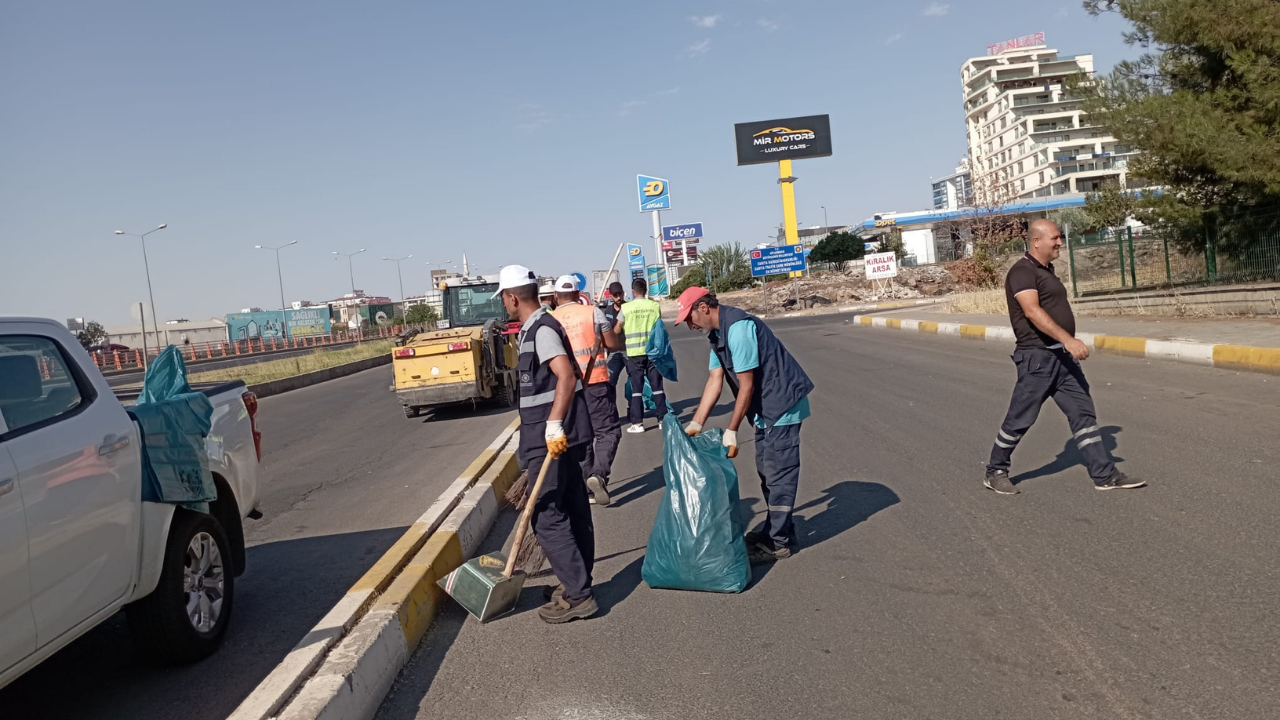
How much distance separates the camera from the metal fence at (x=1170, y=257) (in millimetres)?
16359

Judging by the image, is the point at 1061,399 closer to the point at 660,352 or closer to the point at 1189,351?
the point at 660,352

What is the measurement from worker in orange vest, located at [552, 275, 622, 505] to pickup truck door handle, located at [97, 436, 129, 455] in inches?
130

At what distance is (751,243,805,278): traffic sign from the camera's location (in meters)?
44.9

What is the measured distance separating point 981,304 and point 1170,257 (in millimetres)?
6267

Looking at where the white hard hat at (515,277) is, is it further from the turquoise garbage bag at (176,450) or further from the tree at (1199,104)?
the tree at (1199,104)

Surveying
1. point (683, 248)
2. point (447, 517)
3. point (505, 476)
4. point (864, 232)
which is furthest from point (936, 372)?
point (864, 232)

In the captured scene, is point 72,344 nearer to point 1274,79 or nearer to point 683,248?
point 1274,79

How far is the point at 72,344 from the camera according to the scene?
4.25 meters

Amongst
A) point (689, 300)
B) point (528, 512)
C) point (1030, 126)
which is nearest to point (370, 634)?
point (528, 512)

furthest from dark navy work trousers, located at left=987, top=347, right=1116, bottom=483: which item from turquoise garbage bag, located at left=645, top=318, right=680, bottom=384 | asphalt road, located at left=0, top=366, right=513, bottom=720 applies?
asphalt road, located at left=0, top=366, right=513, bottom=720

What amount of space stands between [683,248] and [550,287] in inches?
2920

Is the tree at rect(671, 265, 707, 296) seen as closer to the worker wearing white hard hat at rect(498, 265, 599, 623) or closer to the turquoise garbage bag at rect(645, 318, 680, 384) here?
the turquoise garbage bag at rect(645, 318, 680, 384)

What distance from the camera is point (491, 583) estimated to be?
473cm

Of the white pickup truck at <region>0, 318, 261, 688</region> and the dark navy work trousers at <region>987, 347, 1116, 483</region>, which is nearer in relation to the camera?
the white pickup truck at <region>0, 318, 261, 688</region>
